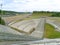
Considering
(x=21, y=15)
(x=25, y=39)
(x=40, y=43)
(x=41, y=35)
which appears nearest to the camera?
(x=40, y=43)

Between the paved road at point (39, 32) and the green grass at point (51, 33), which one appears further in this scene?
the green grass at point (51, 33)

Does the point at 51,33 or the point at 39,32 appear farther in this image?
the point at 51,33

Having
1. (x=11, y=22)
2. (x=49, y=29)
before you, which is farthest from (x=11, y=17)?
(x=49, y=29)

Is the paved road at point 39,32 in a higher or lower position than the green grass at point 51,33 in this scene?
higher

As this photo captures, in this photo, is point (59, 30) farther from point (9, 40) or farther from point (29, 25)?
point (9, 40)

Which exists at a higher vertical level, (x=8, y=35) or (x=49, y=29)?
(x=8, y=35)

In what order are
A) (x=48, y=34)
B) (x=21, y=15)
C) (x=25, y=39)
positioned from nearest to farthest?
(x=25, y=39)
(x=48, y=34)
(x=21, y=15)

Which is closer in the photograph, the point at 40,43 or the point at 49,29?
the point at 40,43

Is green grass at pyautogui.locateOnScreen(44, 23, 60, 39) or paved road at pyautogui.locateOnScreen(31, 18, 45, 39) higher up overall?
paved road at pyautogui.locateOnScreen(31, 18, 45, 39)

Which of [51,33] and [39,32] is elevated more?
[39,32]

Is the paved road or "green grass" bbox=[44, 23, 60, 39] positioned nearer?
the paved road
